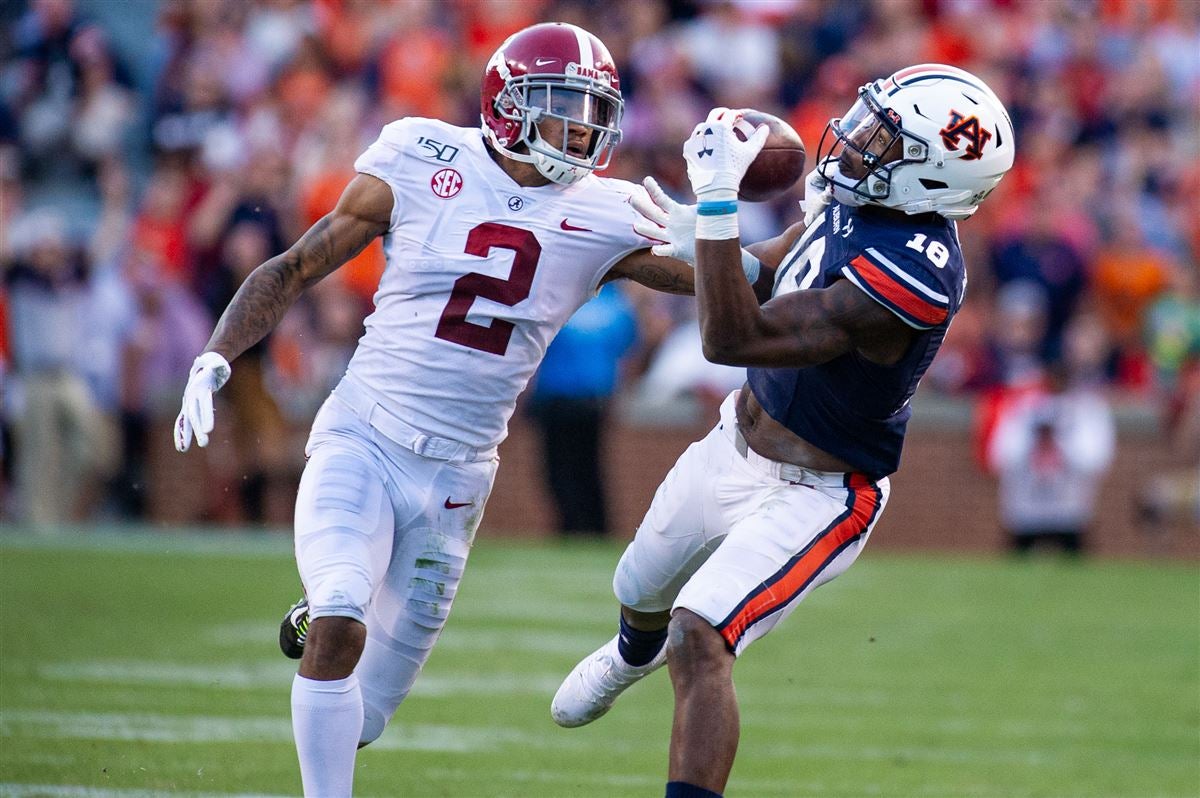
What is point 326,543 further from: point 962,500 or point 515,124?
point 962,500

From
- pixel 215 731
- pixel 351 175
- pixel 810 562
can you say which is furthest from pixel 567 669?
pixel 351 175

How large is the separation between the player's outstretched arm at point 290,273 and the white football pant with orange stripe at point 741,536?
3.49 ft

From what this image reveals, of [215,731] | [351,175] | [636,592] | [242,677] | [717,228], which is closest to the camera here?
[717,228]

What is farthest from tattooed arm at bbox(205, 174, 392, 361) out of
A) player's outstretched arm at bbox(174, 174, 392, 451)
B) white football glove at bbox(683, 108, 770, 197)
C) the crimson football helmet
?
white football glove at bbox(683, 108, 770, 197)

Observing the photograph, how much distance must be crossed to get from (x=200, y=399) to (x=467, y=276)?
0.77 m

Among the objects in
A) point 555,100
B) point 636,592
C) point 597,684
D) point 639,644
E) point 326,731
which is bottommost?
point 597,684

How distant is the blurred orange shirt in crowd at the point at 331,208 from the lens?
487 inches

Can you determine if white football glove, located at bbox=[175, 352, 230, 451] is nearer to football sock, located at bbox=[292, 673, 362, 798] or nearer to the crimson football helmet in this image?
football sock, located at bbox=[292, 673, 362, 798]

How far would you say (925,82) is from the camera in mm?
4531

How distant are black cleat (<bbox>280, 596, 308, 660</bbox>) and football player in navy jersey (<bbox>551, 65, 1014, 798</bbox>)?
0.91m

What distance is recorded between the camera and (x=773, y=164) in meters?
4.83

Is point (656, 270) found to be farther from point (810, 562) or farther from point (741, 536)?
point (810, 562)

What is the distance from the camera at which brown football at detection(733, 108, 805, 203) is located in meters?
4.80

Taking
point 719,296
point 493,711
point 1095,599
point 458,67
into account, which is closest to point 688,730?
point 719,296
